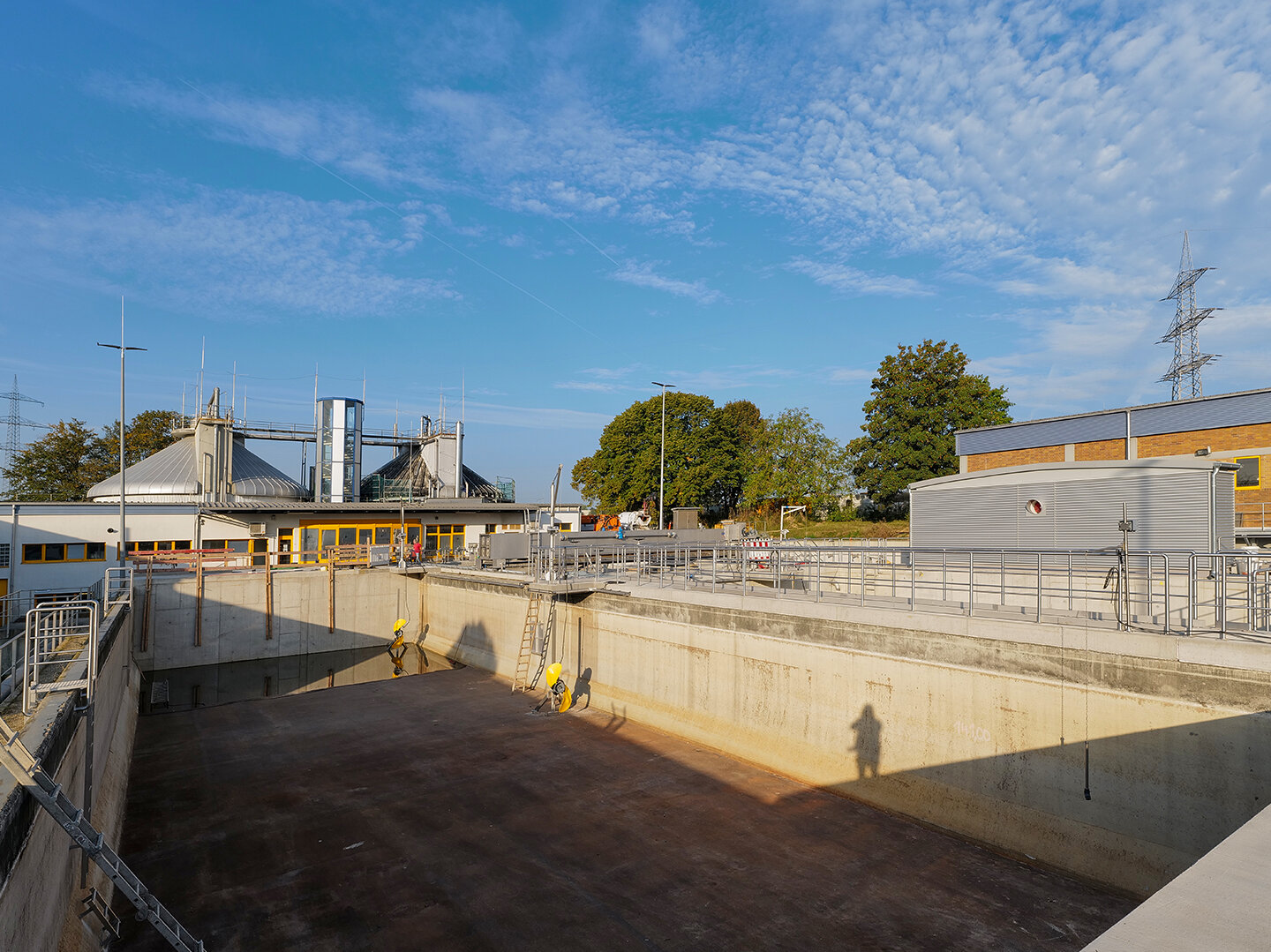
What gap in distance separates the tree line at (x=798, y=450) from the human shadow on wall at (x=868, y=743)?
38.4 metres

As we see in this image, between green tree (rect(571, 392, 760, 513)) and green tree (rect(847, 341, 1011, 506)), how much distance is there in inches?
467

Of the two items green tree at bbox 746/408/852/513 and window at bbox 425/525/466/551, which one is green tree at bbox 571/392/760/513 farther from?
window at bbox 425/525/466/551

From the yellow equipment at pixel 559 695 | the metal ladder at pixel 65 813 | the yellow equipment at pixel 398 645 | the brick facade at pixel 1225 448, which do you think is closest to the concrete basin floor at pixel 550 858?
the metal ladder at pixel 65 813

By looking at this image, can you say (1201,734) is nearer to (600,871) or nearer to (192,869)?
(600,871)

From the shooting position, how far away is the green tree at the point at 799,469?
56.8 metres

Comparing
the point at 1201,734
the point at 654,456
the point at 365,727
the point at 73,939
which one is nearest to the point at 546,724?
the point at 365,727

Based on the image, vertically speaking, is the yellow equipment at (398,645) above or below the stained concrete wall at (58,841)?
below

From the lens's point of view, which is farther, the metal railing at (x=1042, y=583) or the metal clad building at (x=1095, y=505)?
the metal clad building at (x=1095, y=505)

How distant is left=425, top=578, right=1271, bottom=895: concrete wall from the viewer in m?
9.95

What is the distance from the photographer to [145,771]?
668 inches

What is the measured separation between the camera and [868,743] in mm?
14203

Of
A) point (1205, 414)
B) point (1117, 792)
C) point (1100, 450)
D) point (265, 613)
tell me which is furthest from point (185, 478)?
point (1205, 414)

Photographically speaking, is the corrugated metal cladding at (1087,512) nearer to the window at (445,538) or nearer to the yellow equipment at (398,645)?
the yellow equipment at (398,645)

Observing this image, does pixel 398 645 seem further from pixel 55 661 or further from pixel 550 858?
pixel 550 858
